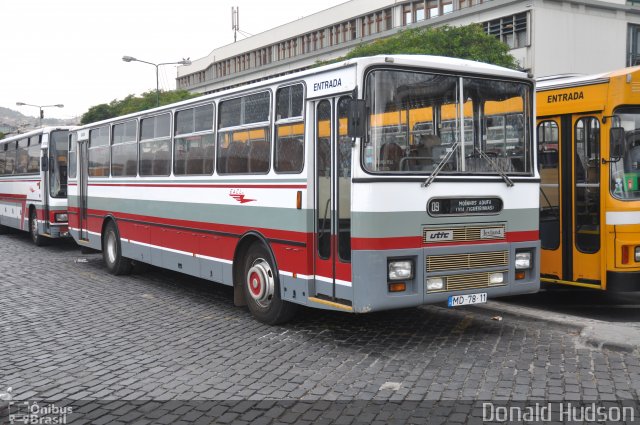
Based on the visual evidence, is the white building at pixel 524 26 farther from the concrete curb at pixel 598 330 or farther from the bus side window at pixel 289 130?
the bus side window at pixel 289 130

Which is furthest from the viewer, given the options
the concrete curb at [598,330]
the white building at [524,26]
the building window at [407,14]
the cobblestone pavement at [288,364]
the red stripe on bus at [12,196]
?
the building window at [407,14]

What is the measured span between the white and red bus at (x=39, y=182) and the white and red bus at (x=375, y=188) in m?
10.0

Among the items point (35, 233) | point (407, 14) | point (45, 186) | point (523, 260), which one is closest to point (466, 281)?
point (523, 260)

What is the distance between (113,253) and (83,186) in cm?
245

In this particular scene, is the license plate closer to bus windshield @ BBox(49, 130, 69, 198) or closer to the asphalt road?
the asphalt road

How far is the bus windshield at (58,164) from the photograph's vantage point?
18.3 meters

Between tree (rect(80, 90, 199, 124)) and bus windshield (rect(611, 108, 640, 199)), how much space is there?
5368cm

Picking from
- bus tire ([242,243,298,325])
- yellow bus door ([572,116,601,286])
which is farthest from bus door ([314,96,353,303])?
yellow bus door ([572,116,601,286])

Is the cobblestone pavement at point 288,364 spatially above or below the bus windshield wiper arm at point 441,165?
below

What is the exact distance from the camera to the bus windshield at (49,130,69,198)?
1833cm

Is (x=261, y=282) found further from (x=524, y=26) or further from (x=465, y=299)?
(x=524, y=26)

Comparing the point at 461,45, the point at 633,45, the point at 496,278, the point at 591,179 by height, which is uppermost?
the point at 633,45

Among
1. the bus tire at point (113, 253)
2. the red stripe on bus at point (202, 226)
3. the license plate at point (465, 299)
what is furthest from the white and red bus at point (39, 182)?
the license plate at point (465, 299)

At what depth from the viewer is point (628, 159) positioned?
8.95 m
